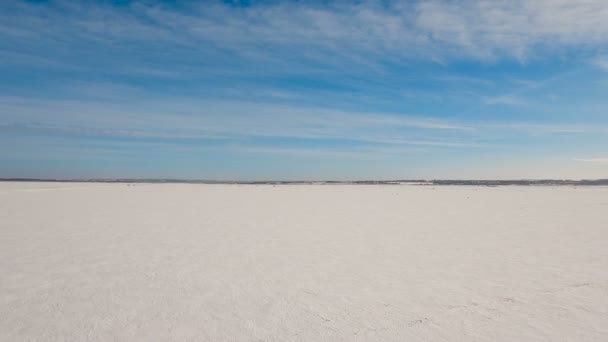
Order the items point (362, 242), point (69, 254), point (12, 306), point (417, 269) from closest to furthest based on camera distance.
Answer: point (12, 306) < point (417, 269) < point (69, 254) < point (362, 242)

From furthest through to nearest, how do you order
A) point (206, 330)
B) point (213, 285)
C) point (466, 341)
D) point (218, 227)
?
point (218, 227) < point (213, 285) < point (206, 330) < point (466, 341)

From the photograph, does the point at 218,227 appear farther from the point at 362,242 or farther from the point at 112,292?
the point at 112,292

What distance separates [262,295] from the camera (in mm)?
5449

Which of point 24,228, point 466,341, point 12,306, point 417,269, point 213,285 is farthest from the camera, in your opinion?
point 24,228

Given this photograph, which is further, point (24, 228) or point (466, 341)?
point (24, 228)

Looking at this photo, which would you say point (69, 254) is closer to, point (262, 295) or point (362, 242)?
point (262, 295)

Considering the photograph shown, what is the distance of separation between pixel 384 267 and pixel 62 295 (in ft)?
16.3

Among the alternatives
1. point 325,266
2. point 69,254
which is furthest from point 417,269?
point 69,254

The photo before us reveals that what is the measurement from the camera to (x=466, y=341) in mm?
3969

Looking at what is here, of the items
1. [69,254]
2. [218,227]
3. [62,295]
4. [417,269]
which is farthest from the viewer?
[218,227]

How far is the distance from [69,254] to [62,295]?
9.19 feet

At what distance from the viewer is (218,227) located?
11930 mm

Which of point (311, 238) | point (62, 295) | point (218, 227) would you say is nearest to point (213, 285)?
point (62, 295)

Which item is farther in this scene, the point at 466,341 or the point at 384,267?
the point at 384,267
